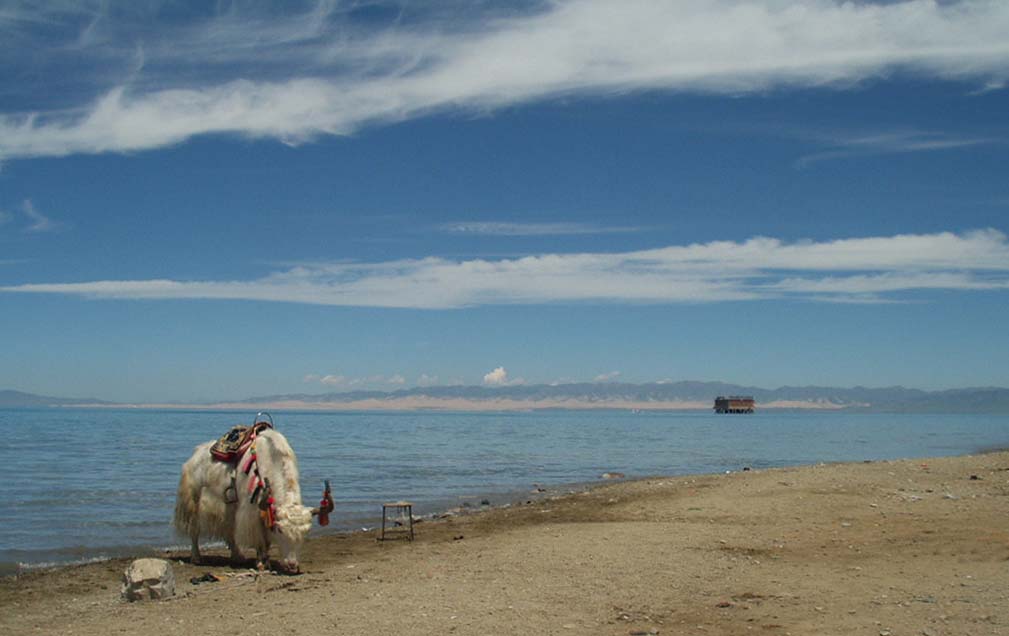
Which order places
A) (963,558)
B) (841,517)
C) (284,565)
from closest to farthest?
(963,558) → (284,565) → (841,517)

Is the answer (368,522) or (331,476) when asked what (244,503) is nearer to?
(368,522)

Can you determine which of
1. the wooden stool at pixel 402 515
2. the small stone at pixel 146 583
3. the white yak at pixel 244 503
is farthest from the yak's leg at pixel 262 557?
the wooden stool at pixel 402 515

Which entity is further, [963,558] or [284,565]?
[284,565]

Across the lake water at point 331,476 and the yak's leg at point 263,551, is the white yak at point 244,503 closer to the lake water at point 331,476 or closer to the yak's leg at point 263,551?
the yak's leg at point 263,551

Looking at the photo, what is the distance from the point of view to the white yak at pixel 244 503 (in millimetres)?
10609

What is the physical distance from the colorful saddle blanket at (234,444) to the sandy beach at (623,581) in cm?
146

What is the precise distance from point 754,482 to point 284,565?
12.1 meters

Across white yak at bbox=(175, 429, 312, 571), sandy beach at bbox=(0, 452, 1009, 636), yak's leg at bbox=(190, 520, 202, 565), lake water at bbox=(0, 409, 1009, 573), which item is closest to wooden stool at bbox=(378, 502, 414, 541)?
sandy beach at bbox=(0, 452, 1009, 636)

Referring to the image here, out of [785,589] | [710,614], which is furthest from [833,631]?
[785,589]

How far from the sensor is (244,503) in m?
11.2

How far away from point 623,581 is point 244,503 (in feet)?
16.4

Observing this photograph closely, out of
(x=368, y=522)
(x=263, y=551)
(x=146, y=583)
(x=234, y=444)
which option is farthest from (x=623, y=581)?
(x=368, y=522)

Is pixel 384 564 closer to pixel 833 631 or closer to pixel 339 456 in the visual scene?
pixel 833 631

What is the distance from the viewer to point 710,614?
7703 mm
